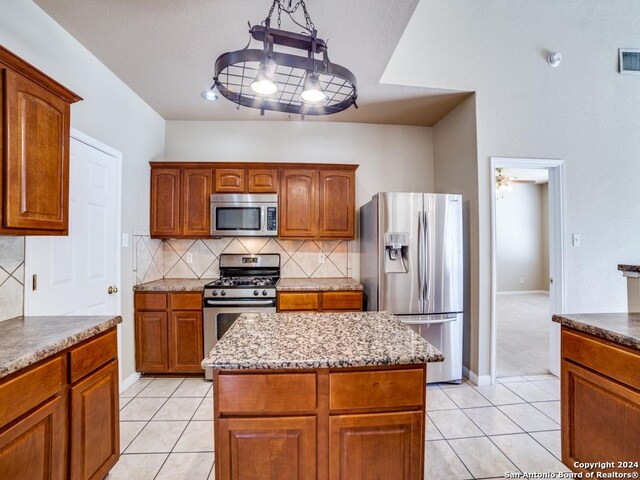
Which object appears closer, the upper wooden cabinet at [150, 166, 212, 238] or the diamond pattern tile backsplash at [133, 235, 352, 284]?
the upper wooden cabinet at [150, 166, 212, 238]

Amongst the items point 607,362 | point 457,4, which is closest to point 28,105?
point 607,362

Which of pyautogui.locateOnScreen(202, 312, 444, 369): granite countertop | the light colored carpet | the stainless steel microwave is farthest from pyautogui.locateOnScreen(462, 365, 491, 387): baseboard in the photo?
the stainless steel microwave

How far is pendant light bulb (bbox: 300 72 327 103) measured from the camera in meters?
1.24

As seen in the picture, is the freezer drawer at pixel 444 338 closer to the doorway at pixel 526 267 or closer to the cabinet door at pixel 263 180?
the doorway at pixel 526 267

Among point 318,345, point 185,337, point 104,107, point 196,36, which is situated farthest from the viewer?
point 185,337

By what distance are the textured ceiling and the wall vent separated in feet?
5.46

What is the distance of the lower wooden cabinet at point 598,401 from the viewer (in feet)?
4.28

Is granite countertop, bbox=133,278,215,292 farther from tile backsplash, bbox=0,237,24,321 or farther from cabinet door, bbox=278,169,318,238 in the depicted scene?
tile backsplash, bbox=0,237,24,321

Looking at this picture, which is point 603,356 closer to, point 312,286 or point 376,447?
point 376,447

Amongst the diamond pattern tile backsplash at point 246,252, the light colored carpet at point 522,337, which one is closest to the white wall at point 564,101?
the light colored carpet at point 522,337

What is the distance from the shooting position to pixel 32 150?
1.43 metres

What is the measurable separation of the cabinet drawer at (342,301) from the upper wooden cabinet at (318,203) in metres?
0.66

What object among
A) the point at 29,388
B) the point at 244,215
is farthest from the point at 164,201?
the point at 29,388

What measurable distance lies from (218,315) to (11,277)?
151 cm
